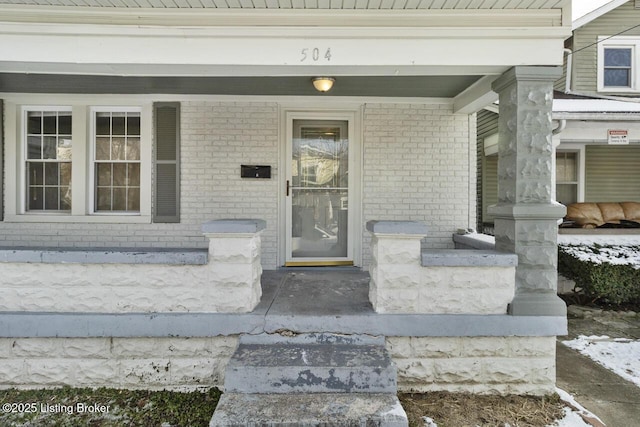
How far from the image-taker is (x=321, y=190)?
16.0 feet

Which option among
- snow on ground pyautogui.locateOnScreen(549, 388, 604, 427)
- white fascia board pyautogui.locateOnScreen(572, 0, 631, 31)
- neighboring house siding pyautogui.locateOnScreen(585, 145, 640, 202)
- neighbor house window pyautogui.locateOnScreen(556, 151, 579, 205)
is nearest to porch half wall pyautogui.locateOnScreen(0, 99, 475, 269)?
snow on ground pyautogui.locateOnScreen(549, 388, 604, 427)

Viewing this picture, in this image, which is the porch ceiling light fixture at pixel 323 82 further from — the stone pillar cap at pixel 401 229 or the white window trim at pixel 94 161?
the white window trim at pixel 94 161

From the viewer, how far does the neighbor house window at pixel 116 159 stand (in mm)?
4699

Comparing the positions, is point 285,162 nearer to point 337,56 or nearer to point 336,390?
point 337,56

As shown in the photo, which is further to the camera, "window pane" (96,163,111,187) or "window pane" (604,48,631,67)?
"window pane" (604,48,631,67)

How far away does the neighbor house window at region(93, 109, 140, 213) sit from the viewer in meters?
4.70

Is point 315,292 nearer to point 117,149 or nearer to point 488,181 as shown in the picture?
point 117,149

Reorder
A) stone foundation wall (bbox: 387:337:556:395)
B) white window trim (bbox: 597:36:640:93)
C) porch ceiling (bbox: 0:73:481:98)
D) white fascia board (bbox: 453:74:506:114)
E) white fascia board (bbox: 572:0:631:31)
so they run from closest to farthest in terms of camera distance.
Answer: stone foundation wall (bbox: 387:337:556:395)
white fascia board (bbox: 453:74:506:114)
porch ceiling (bbox: 0:73:481:98)
white fascia board (bbox: 572:0:631:31)
white window trim (bbox: 597:36:640:93)

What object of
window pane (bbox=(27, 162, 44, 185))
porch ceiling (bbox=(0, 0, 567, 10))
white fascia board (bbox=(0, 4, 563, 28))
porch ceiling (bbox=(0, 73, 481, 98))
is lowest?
window pane (bbox=(27, 162, 44, 185))

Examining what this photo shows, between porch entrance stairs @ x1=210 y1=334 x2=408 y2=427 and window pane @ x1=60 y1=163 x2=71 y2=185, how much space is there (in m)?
3.54

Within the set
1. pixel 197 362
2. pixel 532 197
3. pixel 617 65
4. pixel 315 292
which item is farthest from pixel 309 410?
pixel 617 65

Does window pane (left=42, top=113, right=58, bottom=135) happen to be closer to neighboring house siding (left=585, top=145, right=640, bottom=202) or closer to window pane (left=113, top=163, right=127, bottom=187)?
window pane (left=113, top=163, right=127, bottom=187)

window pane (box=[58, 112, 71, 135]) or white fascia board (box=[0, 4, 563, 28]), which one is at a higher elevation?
white fascia board (box=[0, 4, 563, 28])

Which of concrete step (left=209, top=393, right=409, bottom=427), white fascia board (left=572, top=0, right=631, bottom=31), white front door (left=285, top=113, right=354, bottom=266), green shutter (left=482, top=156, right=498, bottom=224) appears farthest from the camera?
green shutter (left=482, top=156, right=498, bottom=224)
